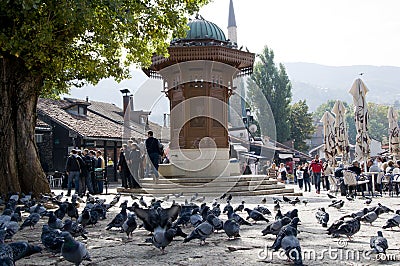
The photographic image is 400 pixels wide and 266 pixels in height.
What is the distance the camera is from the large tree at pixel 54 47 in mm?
10273

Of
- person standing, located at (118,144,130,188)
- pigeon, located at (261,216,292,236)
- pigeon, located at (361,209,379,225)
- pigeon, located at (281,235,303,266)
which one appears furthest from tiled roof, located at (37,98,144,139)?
pigeon, located at (281,235,303,266)

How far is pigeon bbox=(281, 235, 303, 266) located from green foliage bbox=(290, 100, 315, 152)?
50.3 m

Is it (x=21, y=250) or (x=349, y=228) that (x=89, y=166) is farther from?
(x=349, y=228)

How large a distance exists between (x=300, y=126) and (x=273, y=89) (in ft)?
22.9

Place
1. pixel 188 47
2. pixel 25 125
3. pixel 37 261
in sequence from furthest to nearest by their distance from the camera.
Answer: pixel 188 47 → pixel 25 125 → pixel 37 261

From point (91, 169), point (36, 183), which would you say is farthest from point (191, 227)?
point (91, 169)

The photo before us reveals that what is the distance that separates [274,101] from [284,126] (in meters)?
3.27

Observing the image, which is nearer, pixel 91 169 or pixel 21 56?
pixel 21 56

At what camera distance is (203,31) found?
19.6 m

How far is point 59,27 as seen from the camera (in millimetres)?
11336

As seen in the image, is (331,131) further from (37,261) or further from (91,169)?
(37,261)

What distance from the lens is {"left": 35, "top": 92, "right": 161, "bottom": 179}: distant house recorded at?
2989 centimetres

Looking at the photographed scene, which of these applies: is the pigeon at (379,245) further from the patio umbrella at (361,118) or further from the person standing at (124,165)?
the person standing at (124,165)

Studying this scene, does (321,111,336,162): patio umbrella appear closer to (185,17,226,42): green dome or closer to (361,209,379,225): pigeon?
(185,17,226,42): green dome
